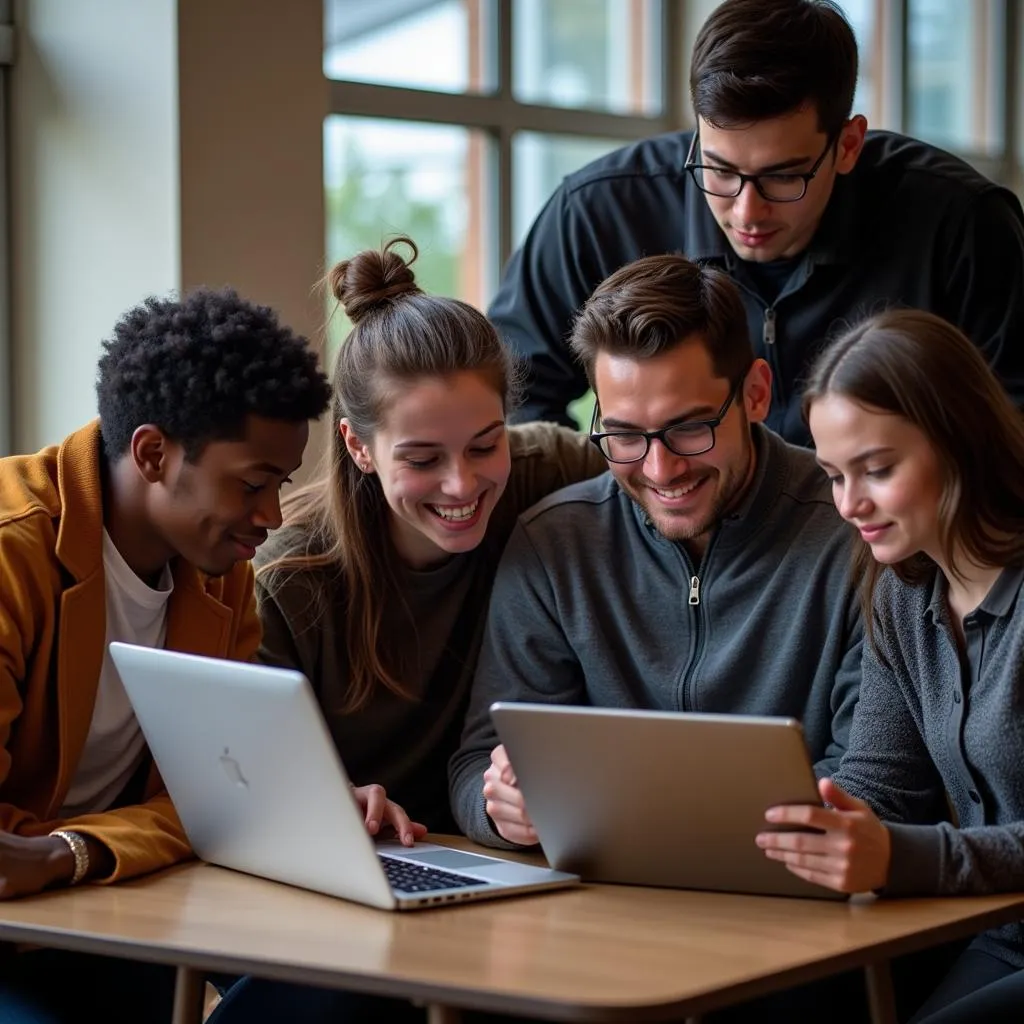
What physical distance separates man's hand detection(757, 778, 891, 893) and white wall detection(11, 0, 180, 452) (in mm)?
1829

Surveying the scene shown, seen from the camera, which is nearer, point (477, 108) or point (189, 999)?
point (189, 999)

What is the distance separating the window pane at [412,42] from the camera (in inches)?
150

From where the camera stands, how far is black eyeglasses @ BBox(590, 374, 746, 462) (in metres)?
2.04

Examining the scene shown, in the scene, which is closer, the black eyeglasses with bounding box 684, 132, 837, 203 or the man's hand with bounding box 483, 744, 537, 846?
the man's hand with bounding box 483, 744, 537, 846

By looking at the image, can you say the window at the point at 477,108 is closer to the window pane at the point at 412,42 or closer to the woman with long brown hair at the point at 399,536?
the window pane at the point at 412,42

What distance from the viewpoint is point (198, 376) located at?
75.1 inches

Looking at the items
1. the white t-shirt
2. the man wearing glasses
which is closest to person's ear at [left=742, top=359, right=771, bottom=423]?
the man wearing glasses

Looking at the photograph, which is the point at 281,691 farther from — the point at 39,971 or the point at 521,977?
the point at 39,971

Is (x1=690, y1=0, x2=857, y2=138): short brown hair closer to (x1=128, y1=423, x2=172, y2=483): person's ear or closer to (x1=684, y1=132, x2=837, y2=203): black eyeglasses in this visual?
(x1=684, y1=132, x2=837, y2=203): black eyeglasses

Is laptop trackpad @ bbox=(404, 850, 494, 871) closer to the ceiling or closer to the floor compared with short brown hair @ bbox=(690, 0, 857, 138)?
closer to the floor

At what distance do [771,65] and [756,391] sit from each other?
0.50 meters

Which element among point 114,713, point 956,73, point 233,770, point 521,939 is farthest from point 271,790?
point 956,73

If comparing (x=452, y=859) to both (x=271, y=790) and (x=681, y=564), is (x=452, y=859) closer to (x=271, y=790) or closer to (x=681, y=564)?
(x=271, y=790)

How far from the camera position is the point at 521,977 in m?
1.34
